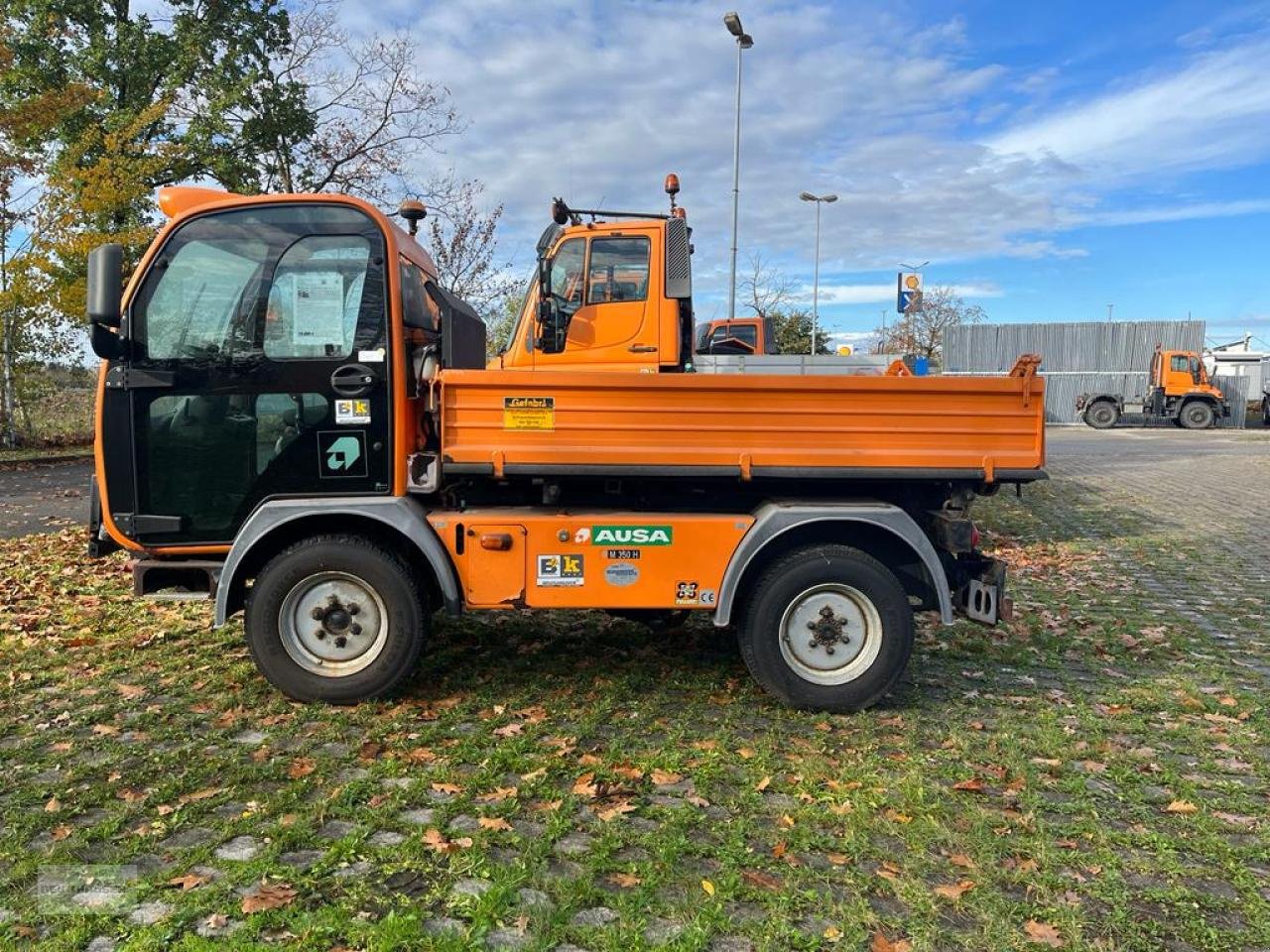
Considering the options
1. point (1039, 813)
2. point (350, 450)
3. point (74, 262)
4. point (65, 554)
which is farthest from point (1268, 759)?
point (74, 262)

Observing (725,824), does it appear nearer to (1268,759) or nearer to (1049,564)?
(1268,759)

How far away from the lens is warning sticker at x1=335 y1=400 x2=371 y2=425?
14.5 feet

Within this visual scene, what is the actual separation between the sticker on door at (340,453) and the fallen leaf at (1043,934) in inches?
138

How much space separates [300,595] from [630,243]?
13.5 feet

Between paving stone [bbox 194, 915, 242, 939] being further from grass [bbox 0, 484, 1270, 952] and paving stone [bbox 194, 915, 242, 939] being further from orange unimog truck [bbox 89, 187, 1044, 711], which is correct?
orange unimog truck [bbox 89, 187, 1044, 711]

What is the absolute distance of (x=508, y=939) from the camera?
107 inches

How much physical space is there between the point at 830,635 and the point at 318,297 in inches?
126

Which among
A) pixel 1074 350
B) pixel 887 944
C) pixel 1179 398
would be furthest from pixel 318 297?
pixel 1074 350

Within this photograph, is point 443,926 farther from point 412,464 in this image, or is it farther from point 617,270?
point 617,270

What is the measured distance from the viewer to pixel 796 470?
438 centimetres

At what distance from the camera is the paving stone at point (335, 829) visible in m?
3.31

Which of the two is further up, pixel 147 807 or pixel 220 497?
pixel 220 497

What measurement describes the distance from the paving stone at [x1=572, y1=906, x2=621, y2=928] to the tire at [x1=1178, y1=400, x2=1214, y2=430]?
36827 mm

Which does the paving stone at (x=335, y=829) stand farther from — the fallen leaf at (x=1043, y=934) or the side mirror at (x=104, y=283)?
the side mirror at (x=104, y=283)
